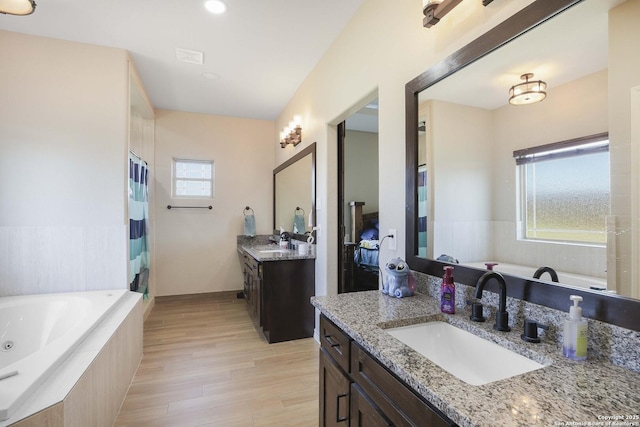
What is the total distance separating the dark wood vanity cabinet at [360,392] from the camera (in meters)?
0.83

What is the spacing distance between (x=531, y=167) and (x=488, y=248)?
373 mm

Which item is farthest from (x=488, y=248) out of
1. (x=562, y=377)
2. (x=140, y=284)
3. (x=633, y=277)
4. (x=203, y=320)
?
(x=140, y=284)

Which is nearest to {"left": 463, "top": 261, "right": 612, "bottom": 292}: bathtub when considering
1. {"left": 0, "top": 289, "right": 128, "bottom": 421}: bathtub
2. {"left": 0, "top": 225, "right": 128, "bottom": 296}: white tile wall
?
{"left": 0, "top": 289, "right": 128, "bottom": 421}: bathtub

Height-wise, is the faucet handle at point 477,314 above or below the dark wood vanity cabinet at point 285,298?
above

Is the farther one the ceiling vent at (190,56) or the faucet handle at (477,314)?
the ceiling vent at (190,56)

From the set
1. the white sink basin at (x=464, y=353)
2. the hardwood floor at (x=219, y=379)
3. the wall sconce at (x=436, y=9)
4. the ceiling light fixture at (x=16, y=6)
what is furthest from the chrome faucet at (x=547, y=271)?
the ceiling light fixture at (x=16, y=6)

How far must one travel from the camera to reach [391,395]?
93 cm

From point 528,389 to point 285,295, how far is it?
99.7 inches

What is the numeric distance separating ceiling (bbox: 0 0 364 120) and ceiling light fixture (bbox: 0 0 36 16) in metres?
0.58

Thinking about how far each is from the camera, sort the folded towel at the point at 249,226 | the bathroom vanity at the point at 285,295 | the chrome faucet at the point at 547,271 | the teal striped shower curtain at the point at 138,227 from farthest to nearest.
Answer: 1. the folded towel at the point at 249,226
2. the teal striped shower curtain at the point at 138,227
3. the bathroom vanity at the point at 285,295
4. the chrome faucet at the point at 547,271

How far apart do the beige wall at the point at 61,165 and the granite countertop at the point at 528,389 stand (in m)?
2.68

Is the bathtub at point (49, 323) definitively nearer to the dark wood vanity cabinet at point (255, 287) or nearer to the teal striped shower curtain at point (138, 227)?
the teal striped shower curtain at point (138, 227)

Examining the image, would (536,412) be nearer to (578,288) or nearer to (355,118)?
(578,288)

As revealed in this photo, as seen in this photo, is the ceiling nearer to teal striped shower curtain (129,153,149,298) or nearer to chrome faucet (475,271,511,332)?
teal striped shower curtain (129,153,149,298)
